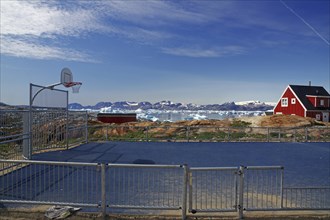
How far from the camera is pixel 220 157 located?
14125 millimetres

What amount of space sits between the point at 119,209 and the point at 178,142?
13.2 meters

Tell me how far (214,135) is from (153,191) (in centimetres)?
1721

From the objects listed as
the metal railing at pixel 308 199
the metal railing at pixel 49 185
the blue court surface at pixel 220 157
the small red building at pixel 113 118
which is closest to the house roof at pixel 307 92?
the small red building at pixel 113 118

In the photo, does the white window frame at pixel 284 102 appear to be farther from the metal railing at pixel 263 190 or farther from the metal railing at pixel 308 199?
the metal railing at pixel 308 199

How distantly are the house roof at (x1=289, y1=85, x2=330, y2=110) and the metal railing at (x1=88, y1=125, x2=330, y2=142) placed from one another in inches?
872

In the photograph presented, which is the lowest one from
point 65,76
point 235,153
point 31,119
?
point 235,153

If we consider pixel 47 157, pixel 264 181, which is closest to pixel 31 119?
pixel 47 157

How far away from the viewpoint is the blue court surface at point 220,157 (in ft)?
36.1

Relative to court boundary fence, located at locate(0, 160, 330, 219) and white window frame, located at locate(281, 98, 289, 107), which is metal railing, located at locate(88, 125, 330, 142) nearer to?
court boundary fence, located at locate(0, 160, 330, 219)

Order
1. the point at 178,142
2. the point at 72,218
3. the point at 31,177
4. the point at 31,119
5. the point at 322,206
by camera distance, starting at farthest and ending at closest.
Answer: the point at 178,142 < the point at 31,119 < the point at 31,177 < the point at 322,206 < the point at 72,218

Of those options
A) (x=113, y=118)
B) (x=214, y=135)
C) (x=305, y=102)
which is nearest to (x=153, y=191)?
(x=214, y=135)

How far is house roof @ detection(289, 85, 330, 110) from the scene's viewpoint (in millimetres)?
46812

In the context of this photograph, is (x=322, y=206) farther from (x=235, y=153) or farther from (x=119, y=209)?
(x=235, y=153)

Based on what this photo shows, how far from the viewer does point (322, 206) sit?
6.83 metres
